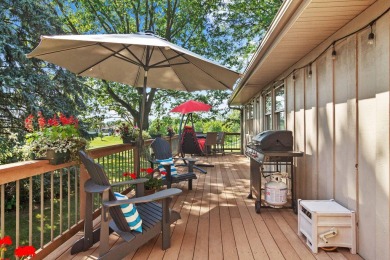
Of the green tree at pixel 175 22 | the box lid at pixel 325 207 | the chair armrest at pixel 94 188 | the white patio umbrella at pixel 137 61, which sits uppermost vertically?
the green tree at pixel 175 22

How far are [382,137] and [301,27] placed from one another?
1.38m

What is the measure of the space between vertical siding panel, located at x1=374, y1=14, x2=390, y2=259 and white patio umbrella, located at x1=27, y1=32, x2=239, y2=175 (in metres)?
1.57

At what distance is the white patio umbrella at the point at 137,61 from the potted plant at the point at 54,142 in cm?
81

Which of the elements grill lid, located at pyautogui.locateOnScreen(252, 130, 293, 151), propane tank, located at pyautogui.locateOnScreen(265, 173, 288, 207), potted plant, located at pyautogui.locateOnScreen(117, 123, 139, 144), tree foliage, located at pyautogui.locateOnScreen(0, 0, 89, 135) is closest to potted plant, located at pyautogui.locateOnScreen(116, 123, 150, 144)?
potted plant, located at pyautogui.locateOnScreen(117, 123, 139, 144)

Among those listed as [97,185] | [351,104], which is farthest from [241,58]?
[97,185]

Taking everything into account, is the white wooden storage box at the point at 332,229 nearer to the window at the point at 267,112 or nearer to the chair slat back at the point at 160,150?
the chair slat back at the point at 160,150

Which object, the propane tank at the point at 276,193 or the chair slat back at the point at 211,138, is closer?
the propane tank at the point at 276,193

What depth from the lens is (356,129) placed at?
2643 millimetres

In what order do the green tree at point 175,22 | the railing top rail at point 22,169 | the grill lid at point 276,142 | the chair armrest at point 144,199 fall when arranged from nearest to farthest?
the railing top rail at point 22,169, the chair armrest at point 144,199, the grill lid at point 276,142, the green tree at point 175,22

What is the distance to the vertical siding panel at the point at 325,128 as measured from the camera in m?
3.23

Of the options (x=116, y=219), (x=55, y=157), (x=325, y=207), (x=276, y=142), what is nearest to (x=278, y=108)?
(x=276, y=142)

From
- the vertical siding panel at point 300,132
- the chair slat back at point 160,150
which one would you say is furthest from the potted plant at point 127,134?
the vertical siding panel at point 300,132

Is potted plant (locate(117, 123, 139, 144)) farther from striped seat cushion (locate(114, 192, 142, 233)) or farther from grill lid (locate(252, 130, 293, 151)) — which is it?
striped seat cushion (locate(114, 192, 142, 233))

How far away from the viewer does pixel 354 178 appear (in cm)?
265
